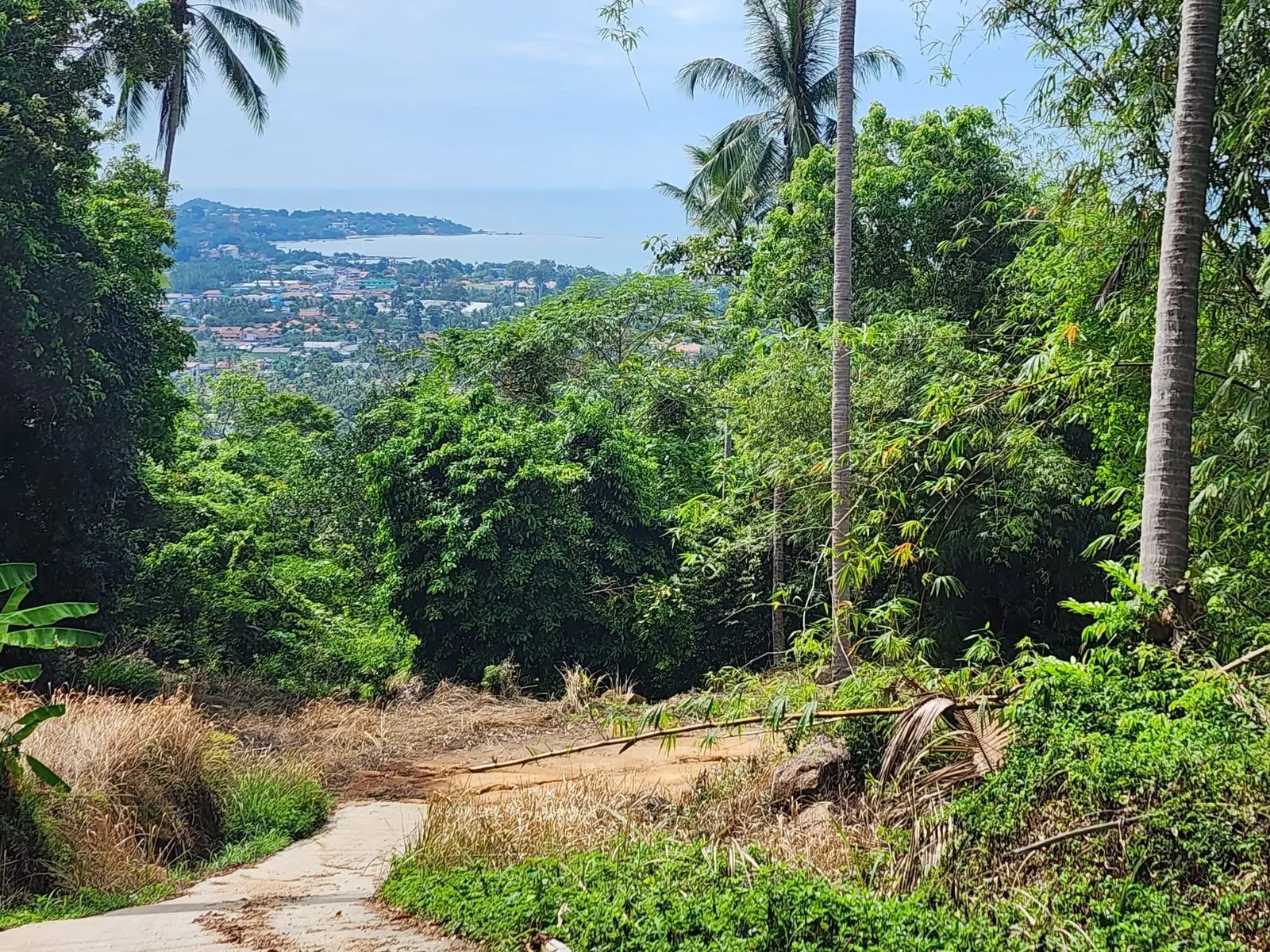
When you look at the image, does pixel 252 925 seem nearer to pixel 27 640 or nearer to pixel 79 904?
pixel 79 904

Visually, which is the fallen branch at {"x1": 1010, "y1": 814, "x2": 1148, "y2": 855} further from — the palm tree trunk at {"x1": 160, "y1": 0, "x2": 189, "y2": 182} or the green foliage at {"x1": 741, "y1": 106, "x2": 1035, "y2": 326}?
the palm tree trunk at {"x1": 160, "y1": 0, "x2": 189, "y2": 182}

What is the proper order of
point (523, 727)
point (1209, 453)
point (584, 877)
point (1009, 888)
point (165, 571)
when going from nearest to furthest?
point (1009, 888)
point (584, 877)
point (1209, 453)
point (523, 727)
point (165, 571)

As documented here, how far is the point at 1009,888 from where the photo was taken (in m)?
5.17

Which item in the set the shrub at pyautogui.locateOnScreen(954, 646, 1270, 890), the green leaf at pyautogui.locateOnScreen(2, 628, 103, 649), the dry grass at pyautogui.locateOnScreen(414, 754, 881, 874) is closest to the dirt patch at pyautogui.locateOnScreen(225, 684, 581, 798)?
the dry grass at pyautogui.locateOnScreen(414, 754, 881, 874)

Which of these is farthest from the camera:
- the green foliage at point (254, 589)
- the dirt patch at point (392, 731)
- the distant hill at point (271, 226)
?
the distant hill at point (271, 226)

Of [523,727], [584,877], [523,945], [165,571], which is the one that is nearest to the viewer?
[523,945]

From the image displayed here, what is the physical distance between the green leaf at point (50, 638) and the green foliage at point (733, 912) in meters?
3.24

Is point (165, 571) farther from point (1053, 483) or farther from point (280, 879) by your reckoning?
point (1053, 483)

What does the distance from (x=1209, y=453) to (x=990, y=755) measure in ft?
11.8

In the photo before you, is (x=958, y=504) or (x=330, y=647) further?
(x=330, y=647)

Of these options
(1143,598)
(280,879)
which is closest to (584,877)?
(280,879)

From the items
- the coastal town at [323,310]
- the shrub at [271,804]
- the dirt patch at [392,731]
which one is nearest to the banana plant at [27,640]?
the shrub at [271,804]

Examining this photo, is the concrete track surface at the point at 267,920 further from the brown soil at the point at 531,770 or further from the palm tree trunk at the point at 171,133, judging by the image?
the palm tree trunk at the point at 171,133

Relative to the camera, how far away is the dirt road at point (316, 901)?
5.75 metres
